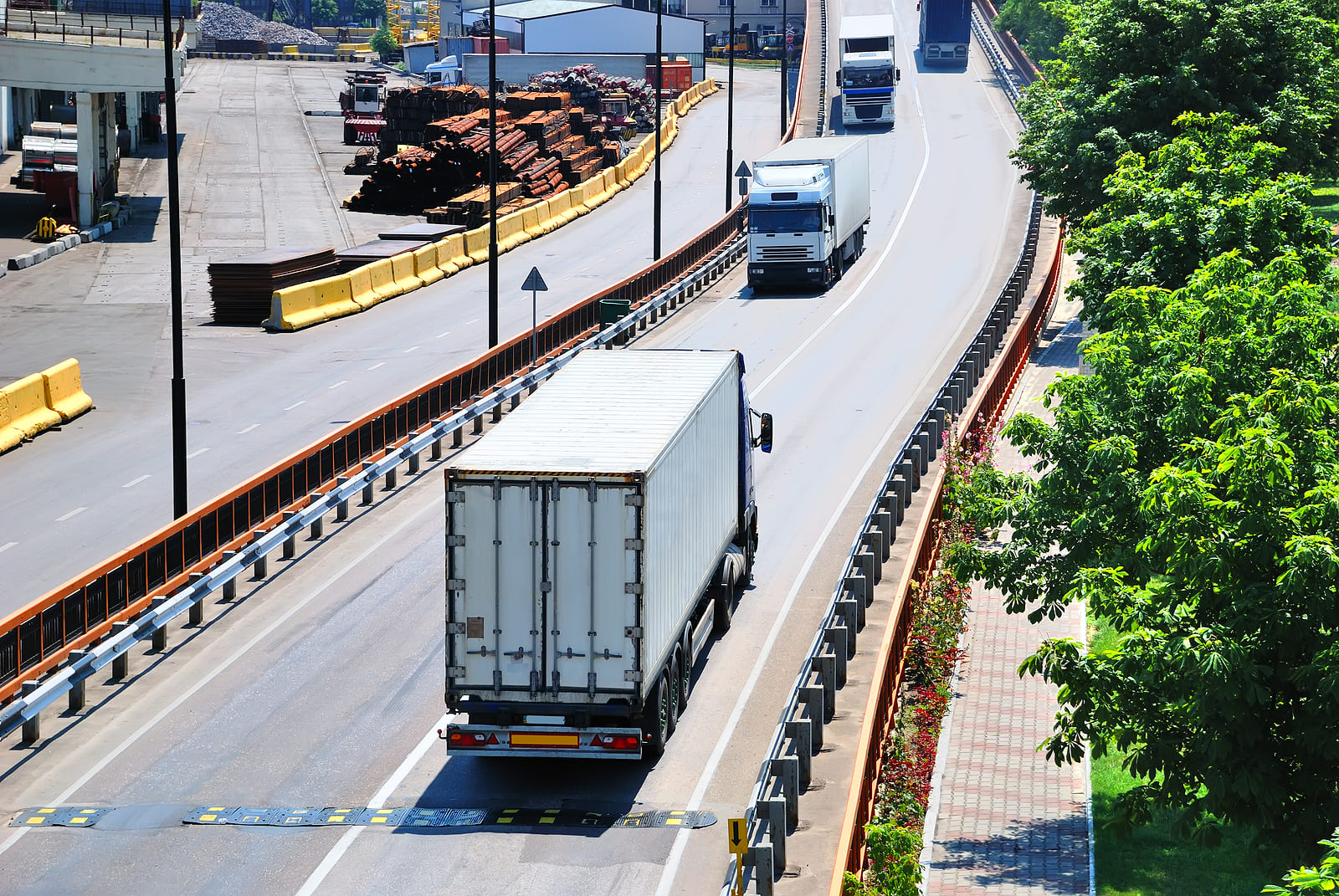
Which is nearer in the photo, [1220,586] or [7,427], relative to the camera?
[1220,586]

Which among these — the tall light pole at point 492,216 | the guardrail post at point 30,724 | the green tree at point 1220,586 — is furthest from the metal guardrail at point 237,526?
the green tree at point 1220,586

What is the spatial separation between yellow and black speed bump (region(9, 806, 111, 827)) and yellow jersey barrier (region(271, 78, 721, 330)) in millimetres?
17279

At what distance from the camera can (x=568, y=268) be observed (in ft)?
180

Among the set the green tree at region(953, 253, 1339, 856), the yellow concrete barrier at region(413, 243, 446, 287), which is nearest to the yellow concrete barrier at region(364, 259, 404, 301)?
the yellow concrete barrier at region(413, 243, 446, 287)

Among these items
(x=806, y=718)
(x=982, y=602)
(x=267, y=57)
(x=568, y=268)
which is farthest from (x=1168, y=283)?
(x=267, y=57)

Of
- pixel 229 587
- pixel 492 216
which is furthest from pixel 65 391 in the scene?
pixel 229 587

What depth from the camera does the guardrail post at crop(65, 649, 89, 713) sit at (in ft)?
63.1

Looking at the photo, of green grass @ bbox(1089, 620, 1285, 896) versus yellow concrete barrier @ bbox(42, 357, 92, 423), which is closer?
green grass @ bbox(1089, 620, 1285, 896)

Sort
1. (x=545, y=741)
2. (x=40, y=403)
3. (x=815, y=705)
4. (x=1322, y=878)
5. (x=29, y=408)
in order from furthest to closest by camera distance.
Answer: (x=40, y=403), (x=29, y=408), (x=815, y=705), (x=545, y=741), (x=1322, y=878)

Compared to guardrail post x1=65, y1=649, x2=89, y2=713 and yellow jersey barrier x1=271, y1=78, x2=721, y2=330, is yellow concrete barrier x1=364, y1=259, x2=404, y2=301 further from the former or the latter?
guardrail post x1=65, y1=649, x2=89, y2=713

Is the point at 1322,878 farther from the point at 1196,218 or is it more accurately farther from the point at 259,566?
the point at 1196,218

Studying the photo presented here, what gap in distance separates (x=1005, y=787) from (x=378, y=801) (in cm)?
695

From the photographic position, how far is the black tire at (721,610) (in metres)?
21.8

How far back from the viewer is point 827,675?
18969 millimetres
